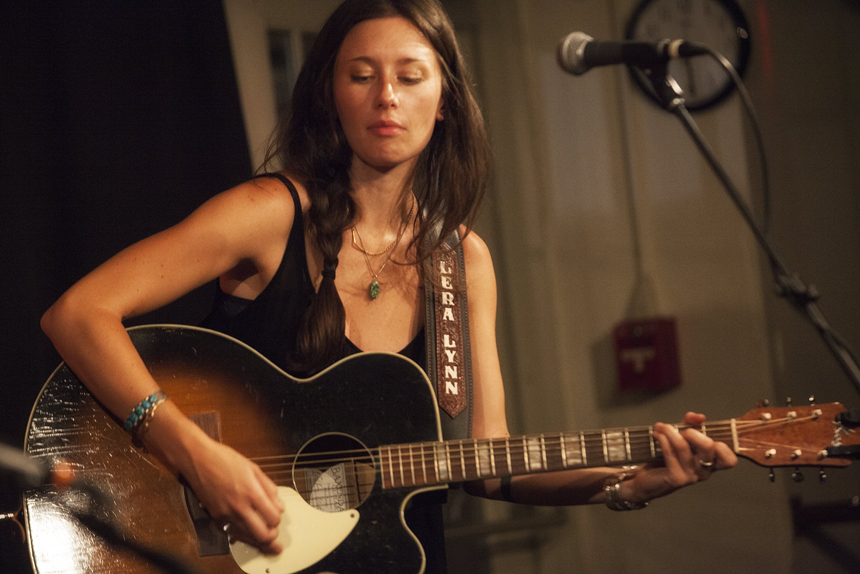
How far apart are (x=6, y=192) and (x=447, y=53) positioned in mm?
1436

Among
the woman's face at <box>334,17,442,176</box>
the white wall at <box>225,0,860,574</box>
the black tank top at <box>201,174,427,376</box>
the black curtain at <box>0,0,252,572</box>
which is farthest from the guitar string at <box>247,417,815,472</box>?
the white wall at <box>225,0,860,574</box>

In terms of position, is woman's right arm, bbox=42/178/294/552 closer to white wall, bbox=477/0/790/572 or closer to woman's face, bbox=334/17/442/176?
woman's face, bbox=334/17/442/176

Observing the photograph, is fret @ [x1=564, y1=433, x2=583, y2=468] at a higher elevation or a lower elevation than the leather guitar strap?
lower

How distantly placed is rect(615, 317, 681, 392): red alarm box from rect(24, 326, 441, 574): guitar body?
1923 millimetres

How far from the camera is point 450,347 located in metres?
1.84

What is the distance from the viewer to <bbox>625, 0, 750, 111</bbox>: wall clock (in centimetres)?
304

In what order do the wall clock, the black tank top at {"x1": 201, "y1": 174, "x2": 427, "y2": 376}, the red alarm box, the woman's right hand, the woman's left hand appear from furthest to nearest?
the red alarm box
the wall clock
the black tank top at {"x1": 201, "y1": 174, "x2": 427, "y2": 376}
the woman's left hand
the woman's right hand

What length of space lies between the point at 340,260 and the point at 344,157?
278 mm

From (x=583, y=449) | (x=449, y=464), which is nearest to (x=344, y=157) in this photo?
(x=449, y=464)

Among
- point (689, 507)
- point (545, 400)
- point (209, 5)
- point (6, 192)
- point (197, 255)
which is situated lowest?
point (689, 507)

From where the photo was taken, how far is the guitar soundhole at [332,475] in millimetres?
1488

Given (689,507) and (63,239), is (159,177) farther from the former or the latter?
(689,507)

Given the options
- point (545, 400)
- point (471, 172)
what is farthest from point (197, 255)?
point (545, 400)

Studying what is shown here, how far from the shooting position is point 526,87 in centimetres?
346
